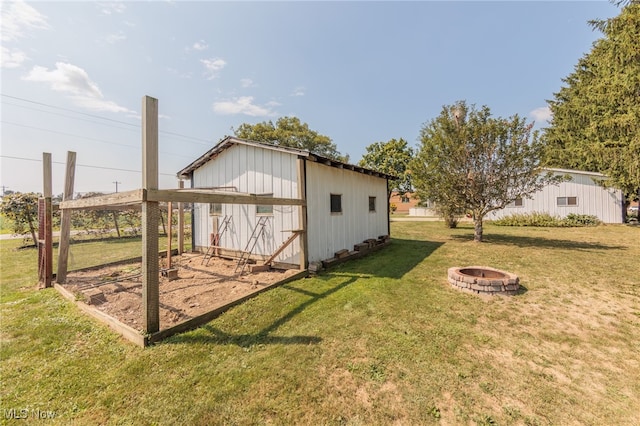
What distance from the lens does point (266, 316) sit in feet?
13.5

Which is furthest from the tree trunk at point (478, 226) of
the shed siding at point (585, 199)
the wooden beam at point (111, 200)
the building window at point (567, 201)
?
the wooden beam at point (111, 200)

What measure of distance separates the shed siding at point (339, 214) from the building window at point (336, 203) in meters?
0.14

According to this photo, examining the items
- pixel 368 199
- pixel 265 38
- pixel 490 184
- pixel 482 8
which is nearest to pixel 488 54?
pixel 482 8

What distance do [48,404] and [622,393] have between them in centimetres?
553

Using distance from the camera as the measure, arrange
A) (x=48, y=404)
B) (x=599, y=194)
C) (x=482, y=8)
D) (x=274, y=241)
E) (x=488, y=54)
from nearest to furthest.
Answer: (x=48, y=404)
(x=274, y=241)
(x=482, y=8)
(x=488, y=54)
(x=599, y=194)

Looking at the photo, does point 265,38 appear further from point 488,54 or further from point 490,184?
point 490,184

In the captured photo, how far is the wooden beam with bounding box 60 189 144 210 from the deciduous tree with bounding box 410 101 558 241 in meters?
10.5

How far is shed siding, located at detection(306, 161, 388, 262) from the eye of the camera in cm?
692

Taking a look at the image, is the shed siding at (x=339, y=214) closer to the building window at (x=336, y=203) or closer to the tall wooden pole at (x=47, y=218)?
the building window at (x=336, y=203)

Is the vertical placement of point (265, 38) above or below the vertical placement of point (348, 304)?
above

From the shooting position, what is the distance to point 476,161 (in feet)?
33.2

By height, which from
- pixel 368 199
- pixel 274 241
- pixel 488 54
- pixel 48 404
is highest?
pixel 488 54

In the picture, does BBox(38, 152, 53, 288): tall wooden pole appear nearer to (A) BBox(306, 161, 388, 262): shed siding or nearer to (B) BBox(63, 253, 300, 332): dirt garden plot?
(B) BBox(63, 253, 300, 332): dirt garden plot

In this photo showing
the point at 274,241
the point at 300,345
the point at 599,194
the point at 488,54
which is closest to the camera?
the point at 300,345
